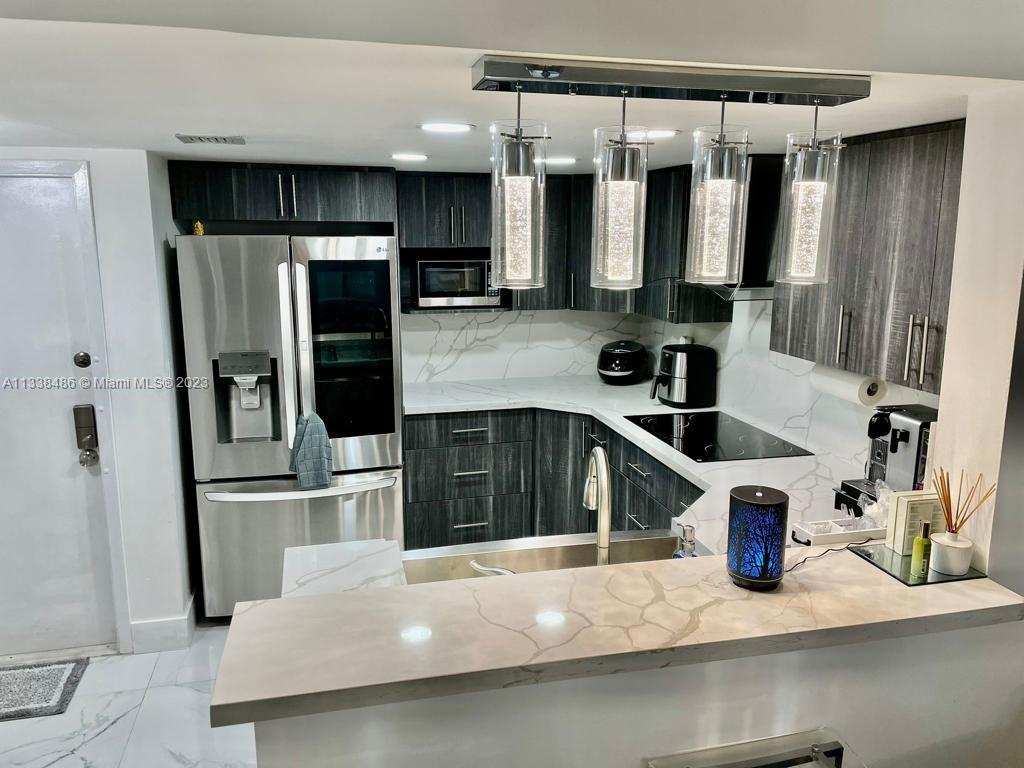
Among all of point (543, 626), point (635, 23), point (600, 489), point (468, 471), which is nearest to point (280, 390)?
point (468, 471)

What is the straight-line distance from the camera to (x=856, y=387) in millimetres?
2592

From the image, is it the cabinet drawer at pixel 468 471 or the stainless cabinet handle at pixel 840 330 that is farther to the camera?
the cabinet drawer at pixel 468 471

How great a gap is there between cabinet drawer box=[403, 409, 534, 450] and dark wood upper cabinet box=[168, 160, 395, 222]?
1.09 m

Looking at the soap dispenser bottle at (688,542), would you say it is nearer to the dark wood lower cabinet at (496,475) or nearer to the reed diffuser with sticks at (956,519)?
the reed diffuser with sticks at (956,519)

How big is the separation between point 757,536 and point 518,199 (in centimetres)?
88

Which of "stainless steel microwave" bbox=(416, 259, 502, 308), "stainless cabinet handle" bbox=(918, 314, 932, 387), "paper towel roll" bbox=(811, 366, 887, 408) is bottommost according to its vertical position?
"paper towel roll" bbox=(811, 366, 887, 408)

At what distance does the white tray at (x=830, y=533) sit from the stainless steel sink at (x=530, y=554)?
1.47 ft

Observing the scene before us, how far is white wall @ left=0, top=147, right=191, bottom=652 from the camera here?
9.77 feet

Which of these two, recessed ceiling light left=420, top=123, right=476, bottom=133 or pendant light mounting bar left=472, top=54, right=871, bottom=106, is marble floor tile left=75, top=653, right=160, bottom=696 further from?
pendant light mounting bar left=472, top=54, right=871, bottom=106

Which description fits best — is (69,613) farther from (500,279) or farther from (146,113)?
(500,279)

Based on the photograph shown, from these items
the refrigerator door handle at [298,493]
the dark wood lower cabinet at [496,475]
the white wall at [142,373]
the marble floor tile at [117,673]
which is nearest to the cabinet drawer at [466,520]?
the dark wood lower cabinet at [496,475]

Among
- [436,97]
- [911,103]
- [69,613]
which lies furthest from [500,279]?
[69,613]

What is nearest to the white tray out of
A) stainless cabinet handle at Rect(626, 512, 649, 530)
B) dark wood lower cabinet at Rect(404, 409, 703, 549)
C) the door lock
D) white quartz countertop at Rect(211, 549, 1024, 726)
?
white quartz countertop at Rect(211, 549, 1024, 726)

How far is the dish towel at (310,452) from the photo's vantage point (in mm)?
3369
